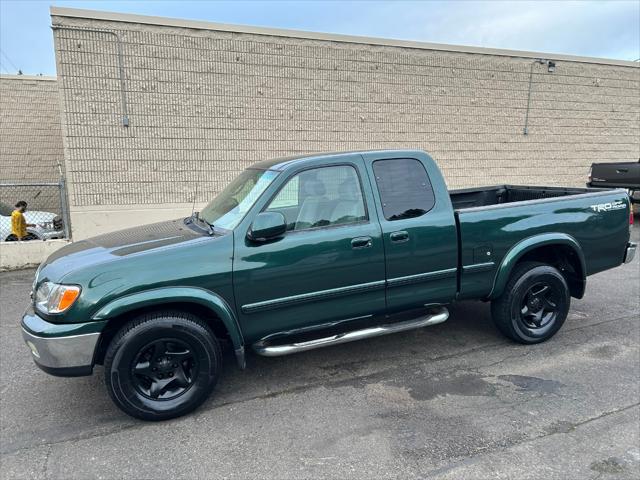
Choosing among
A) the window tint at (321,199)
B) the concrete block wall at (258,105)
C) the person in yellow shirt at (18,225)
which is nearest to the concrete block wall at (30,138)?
the person in yellow shirt at (18,225)

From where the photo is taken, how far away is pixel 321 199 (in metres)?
3.70

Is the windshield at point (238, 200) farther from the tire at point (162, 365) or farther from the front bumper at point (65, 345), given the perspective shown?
the front bumper at point (65, 345)

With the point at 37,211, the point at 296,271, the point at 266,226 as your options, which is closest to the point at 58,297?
the point at 266,226

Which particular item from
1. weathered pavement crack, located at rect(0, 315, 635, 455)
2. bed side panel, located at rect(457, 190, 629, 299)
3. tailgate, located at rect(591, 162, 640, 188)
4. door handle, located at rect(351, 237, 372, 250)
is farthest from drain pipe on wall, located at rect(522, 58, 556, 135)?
door handle, located at rect(351, 237, 372, 250)

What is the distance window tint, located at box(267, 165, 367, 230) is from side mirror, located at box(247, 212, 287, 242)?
0.22 m

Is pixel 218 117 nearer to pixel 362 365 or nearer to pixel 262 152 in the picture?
pixel 262 152

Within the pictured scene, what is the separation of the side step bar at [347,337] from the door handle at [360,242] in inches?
29.0

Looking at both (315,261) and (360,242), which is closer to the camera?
(315,261)

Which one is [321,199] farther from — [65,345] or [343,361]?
[65,345]

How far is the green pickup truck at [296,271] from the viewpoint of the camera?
3.10 meters

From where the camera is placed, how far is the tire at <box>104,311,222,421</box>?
3104 millimetres

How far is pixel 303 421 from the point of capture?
325cm

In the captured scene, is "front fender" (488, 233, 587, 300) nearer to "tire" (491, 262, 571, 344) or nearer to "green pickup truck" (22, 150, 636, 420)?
"green pickup truck" (22, 150, 636, 420)

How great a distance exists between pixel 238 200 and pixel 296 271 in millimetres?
853
